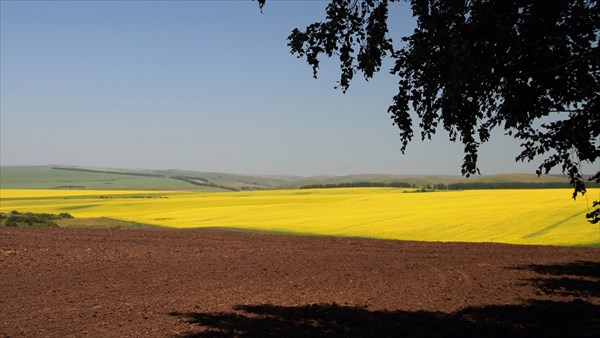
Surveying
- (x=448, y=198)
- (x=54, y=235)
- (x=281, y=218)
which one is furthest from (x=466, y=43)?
(x=448, y=198)

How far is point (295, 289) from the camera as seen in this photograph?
14.7 m

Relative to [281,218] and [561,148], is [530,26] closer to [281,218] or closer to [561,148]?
[561,148]

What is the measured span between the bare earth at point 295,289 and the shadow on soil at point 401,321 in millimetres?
35

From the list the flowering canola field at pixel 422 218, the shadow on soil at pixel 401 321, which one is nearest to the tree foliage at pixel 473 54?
→ the shadow on soil at pixel 401 321

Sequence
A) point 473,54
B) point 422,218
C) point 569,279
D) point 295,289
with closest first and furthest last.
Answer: point 473,54 < point 295,289 < point 569,279 < point 422,218

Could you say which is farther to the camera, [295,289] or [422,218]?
[422,218]

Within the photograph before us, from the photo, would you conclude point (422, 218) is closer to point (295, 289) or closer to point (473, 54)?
point (295, 289)

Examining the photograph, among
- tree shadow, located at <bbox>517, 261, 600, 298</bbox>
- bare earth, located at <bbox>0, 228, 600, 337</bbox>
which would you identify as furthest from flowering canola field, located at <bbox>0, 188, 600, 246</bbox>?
tree shadow, located at <bbox>517, 261, 600, 298</bbox>

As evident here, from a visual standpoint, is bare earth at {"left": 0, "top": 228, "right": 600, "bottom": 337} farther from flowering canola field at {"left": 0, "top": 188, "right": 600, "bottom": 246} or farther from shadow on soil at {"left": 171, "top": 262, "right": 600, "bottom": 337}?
flowering canola field at {"left": 0, "top": 188, "right": 600, "bottom": 246}

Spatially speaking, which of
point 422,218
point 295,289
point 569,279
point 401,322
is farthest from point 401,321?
point 422,218

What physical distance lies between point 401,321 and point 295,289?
16.1 feet

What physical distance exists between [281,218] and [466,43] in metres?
35.3

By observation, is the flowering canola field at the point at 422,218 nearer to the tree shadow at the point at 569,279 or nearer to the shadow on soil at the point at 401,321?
the tree shadow at the point at 569,279

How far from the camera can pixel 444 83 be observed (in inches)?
356
